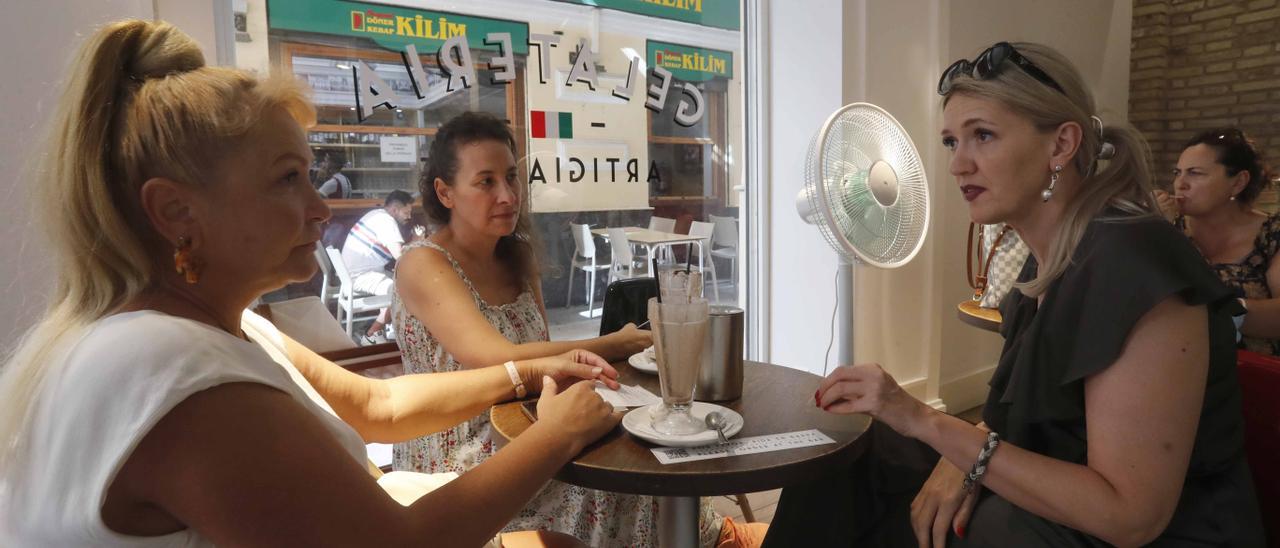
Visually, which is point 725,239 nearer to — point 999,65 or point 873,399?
point 999,65

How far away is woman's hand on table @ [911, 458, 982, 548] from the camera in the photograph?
46.9 inches

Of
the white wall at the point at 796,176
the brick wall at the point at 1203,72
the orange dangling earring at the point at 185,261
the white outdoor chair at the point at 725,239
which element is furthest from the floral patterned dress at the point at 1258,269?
the orange dangling earring at the point at 185,261

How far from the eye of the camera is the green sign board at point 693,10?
3716mm

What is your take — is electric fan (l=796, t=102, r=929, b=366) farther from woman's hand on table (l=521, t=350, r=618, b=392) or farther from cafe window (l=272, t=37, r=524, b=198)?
cafe window (l=272, t=37, r=524, b=198)

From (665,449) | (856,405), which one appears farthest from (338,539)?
(856,405)

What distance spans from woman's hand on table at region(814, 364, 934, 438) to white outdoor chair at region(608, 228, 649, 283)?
8.39 ft

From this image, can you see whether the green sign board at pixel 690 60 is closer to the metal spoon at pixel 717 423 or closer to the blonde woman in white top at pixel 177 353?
the metal spoon at pixel 717 423

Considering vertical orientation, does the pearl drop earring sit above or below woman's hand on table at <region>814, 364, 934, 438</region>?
above

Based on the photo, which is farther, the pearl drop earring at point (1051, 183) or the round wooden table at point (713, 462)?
the pearl drop earring at point (1051, 183)

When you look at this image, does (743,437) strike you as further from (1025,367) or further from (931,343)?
(931,343)

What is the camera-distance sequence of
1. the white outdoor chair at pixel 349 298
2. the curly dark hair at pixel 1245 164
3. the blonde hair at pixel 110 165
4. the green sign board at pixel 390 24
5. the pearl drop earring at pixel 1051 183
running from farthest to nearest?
1. the curly dark hair at pixel 1245 164
2. the white outdoor chair at pixel 349 298
3. the green sign board at pixel 390 24
4. the pearl drop earring at pixel 1051 183
5. the blonde hair at pixel 110 165

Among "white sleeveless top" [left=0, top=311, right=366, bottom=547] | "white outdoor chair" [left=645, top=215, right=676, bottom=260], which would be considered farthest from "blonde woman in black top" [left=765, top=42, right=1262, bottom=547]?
"white outdoor chair" [left=645, top=215, right=676, bottom=260]

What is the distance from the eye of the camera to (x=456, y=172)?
6.86 ft

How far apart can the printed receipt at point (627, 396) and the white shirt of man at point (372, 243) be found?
1712 millimetres
